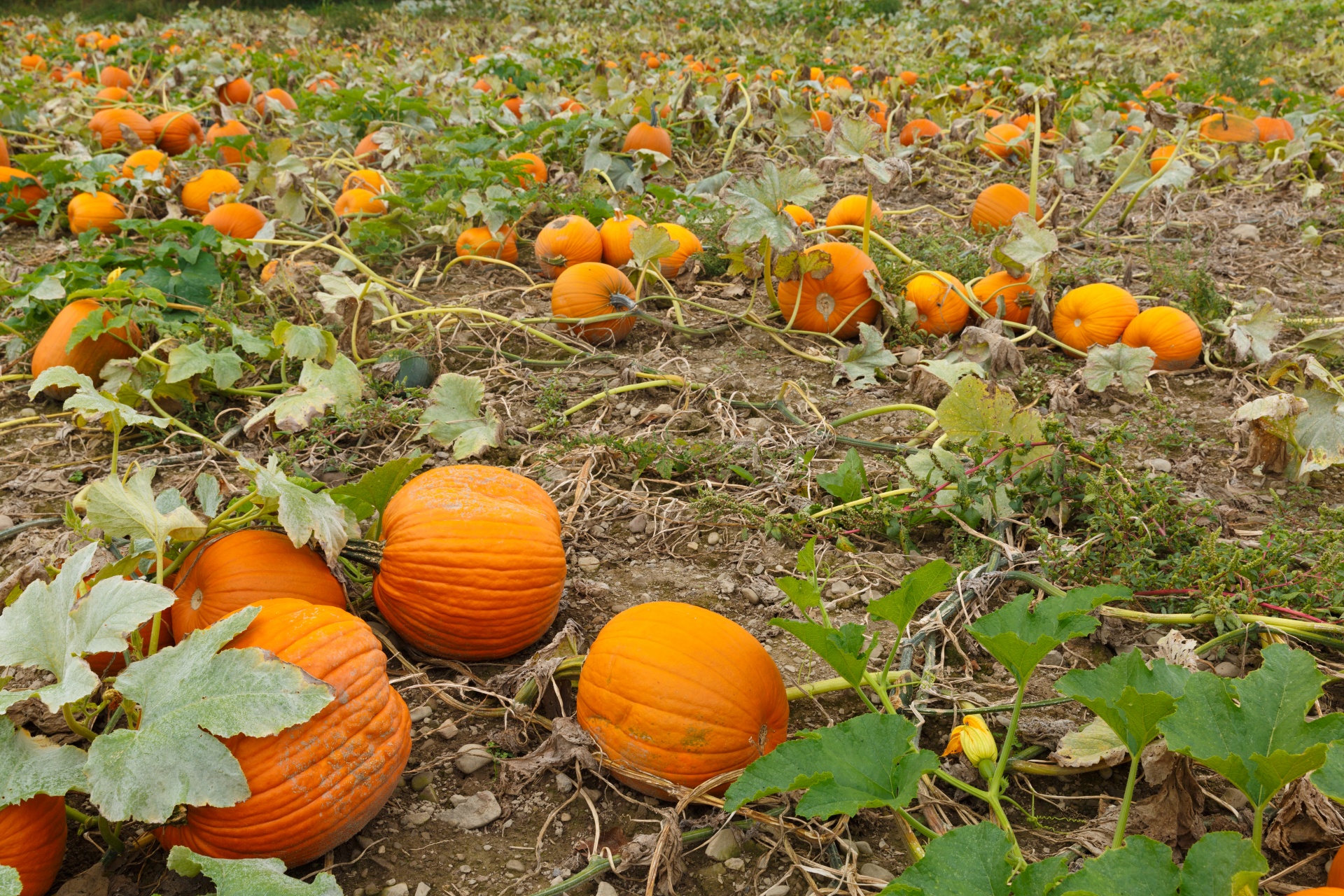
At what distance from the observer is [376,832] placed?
1.80 m

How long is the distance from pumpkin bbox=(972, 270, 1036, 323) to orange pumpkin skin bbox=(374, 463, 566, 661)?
7.61ft

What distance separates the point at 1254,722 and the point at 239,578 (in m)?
1.86

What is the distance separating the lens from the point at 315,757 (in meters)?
1.61

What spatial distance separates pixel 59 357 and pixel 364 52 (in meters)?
9.46

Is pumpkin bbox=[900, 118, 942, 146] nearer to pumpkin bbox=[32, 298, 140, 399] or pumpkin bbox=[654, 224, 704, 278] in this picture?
pumpkin bbox=[654, 224, 704, 278]

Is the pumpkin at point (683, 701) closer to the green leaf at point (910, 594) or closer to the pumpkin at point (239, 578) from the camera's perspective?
the green leaf at point (910, 594)

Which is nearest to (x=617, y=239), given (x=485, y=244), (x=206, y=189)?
(x=485, y=244)

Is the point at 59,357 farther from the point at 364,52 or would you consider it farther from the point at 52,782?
the point at 364,52

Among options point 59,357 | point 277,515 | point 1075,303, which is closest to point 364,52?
point 59,357

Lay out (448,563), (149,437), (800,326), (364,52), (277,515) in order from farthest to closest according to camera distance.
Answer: (364,52), (800,326), (149,437), (448,563), (277,515)

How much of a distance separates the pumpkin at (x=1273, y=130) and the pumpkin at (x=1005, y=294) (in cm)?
385

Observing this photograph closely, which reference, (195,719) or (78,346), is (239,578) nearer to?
(195,719)

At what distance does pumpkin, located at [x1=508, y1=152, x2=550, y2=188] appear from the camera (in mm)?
5023

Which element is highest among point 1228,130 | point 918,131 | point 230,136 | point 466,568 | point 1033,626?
point 1228,130
